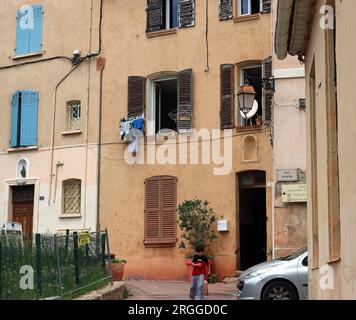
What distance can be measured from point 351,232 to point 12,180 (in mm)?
19164

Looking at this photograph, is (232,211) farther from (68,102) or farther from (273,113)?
(68,102)

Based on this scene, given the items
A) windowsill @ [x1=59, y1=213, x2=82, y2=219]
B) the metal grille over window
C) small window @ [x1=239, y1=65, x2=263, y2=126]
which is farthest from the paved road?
small window @ [x1=239, y1=65, x2=263, y2=126]

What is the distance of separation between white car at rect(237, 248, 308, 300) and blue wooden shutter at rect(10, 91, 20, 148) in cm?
1300

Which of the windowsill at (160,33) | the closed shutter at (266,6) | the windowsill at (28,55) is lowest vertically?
the windowsill at (28,55)

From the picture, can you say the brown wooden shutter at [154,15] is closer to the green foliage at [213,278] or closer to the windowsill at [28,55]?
the windowsill at [28,55]

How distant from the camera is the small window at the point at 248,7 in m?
20.4

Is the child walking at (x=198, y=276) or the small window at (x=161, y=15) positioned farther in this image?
the small window at (x=161, y=15)

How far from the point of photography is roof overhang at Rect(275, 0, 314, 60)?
852cm

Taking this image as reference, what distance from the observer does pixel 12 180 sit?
76.8 feet

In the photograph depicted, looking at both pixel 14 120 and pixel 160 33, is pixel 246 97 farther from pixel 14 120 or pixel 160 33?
pixel 14 120

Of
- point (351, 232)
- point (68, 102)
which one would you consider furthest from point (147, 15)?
point (351, 232)

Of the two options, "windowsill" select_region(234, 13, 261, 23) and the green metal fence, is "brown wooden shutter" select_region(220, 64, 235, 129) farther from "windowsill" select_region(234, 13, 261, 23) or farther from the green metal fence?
the green metal fence

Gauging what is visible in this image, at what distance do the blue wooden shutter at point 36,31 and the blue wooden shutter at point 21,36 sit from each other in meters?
0.17

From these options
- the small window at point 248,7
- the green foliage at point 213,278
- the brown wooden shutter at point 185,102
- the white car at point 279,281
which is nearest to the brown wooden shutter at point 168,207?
the brown wooden shutter at point 185,102
